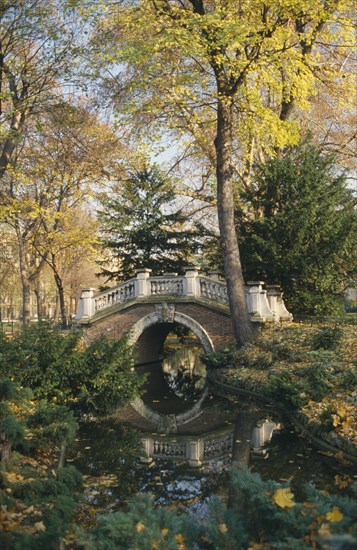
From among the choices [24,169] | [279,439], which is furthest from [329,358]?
[24,169]

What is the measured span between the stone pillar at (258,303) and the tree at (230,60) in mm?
1342

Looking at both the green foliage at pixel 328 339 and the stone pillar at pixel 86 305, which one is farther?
the stone pillar at pixel 86 305

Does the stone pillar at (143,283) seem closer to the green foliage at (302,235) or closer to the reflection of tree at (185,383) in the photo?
the reflection of tree at (185,383)

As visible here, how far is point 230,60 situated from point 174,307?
8.97m

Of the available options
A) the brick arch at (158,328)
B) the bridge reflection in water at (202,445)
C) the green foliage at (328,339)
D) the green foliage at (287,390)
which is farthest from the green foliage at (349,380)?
the brick arch at (158,328)

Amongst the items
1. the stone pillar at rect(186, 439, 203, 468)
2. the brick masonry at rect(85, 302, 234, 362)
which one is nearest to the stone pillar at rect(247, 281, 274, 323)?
the brick masonry at rect(85, 302, 234, 362)

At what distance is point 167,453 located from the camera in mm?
9297

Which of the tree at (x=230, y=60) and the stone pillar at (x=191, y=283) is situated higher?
the tree at (x=230, y=60)

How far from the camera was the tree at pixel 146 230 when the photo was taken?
25344mm

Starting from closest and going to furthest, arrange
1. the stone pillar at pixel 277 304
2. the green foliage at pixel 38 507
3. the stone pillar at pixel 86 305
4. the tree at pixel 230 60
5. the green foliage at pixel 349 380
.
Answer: the green foliage at pixel 38 507 → the green foliage at pixel 349 380 → the tree at pixel 230 60 → the stone pillar at pixel 277 304 → the stone pillar at pixel 86 305

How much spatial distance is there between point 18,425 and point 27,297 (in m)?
20.9

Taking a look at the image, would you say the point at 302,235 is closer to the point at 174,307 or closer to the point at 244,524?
the point at 174,307

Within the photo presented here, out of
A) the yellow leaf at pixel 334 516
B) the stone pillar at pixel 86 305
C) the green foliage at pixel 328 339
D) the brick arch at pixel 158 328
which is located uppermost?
the stone pillar at pixel 86 305

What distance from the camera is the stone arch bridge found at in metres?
18.8
